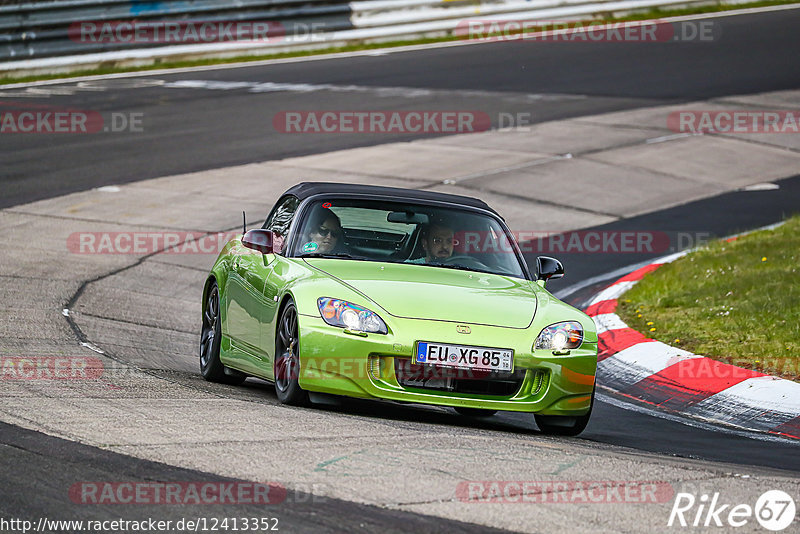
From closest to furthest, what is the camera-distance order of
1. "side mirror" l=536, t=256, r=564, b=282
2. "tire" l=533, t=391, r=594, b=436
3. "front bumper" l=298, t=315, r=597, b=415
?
"front bumper" l=298, t=315, r=597, b=415 < "tire" l=533, t=391, r=594, b=436 < "side mirror" l=536, t=256, r=564, b=282

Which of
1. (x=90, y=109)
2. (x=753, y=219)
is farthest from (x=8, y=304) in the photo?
(x=90, y=109)

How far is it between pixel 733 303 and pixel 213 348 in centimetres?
465

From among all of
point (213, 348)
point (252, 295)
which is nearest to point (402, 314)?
point (252, 295)

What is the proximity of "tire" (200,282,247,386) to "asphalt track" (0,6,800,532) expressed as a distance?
1.44 metres

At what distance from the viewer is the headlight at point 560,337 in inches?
289

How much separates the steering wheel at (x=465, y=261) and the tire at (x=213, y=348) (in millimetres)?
1704

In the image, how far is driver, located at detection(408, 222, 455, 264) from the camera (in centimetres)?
842

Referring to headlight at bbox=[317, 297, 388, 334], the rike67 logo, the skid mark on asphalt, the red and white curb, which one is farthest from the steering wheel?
the skid mark on asphalt

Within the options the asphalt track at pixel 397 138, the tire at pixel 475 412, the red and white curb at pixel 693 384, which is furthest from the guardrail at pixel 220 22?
the tire at pixel 475 412

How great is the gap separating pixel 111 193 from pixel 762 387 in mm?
9878

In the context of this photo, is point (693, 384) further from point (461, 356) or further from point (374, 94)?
point (374, 94)

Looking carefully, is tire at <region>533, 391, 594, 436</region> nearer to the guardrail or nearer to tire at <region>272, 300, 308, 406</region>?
tire at <region>272, 300, 308, 406</region>

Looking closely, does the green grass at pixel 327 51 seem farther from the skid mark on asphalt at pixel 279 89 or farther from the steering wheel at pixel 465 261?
the steering wheel at pixel 465 261

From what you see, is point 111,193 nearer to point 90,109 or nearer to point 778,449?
point 90,109
